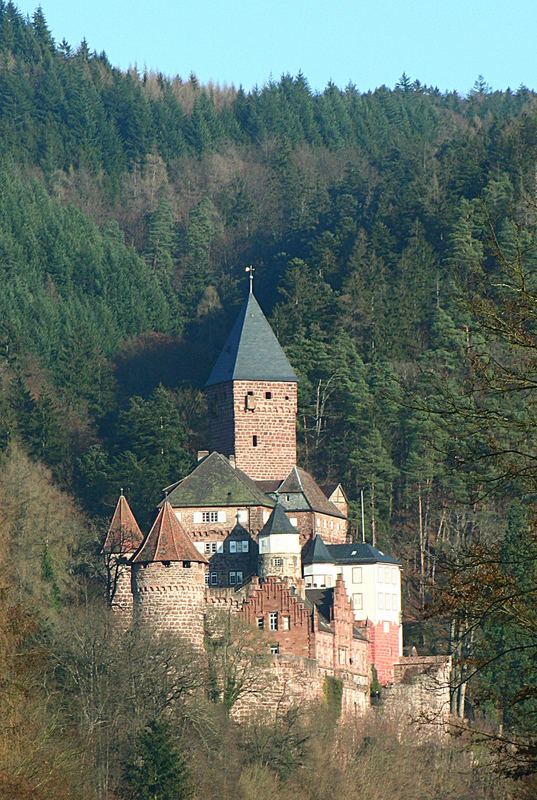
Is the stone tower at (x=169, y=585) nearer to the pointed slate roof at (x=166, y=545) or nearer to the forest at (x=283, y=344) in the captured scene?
the pointed slate roof at (x=166, y=545)

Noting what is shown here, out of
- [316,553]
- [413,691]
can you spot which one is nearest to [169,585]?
[413,691]

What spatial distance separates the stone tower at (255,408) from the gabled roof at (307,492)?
0.67 meters

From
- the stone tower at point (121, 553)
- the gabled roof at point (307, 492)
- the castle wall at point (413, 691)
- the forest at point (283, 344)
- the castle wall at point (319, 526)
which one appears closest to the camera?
the forest at point (283, 344)

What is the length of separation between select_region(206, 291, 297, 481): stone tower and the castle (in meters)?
0.05

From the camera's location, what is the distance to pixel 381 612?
201ft

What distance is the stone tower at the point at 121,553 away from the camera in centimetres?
5597

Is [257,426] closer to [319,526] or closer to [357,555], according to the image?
[319,526]

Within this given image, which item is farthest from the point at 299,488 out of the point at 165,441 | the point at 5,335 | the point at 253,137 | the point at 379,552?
the point at 253,137

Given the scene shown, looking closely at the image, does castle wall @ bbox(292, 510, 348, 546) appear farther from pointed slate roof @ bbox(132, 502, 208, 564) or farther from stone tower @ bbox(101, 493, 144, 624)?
pointed slate roof @ bbox(132, 502, 208, 564)

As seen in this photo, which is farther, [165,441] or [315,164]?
[315,164]

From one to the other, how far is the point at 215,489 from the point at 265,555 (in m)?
5.03

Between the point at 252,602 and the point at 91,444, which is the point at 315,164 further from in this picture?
the point at 252,602

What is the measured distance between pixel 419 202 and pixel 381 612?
29979 millimetres

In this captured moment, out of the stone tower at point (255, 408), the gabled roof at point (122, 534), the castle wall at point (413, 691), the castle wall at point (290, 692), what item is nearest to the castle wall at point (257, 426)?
the stone tower at point (255, 408)
